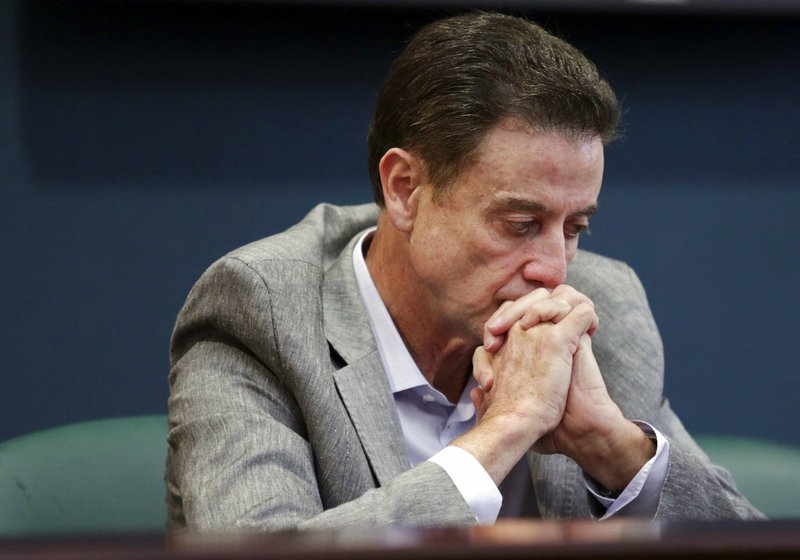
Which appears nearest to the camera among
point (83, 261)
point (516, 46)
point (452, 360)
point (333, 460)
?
point (333, 460)

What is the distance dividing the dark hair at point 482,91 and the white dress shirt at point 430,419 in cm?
21

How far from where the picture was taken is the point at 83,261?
7.21ft

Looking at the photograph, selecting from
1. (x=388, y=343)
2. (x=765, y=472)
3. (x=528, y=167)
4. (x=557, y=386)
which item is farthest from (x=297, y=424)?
(x=765, y=472)

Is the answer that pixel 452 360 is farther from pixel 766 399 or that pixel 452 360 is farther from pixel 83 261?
pixel 766 399

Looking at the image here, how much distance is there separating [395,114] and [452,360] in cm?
36

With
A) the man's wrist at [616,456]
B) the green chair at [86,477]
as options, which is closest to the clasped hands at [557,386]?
the man's wrist at [616,456]

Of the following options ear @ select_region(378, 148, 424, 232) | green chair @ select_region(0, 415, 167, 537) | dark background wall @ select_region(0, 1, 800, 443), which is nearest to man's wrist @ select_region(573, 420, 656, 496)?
ear @ select_region(378, 148, 424, 232)

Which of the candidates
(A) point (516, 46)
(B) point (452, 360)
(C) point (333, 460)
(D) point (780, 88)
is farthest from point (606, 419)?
(D) point (780, 88)

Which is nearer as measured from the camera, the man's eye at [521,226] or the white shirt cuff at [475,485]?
the white shirt cuff at [475,485]

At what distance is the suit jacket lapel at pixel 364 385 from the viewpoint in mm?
1455

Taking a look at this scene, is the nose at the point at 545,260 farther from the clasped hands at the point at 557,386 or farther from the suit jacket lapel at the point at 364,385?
the suit jacket lapel at the point at 364,385

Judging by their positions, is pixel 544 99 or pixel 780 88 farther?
pixel 780 88

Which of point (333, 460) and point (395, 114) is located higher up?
point (395, 114)

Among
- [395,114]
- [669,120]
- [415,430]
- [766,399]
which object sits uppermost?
[395,114]
